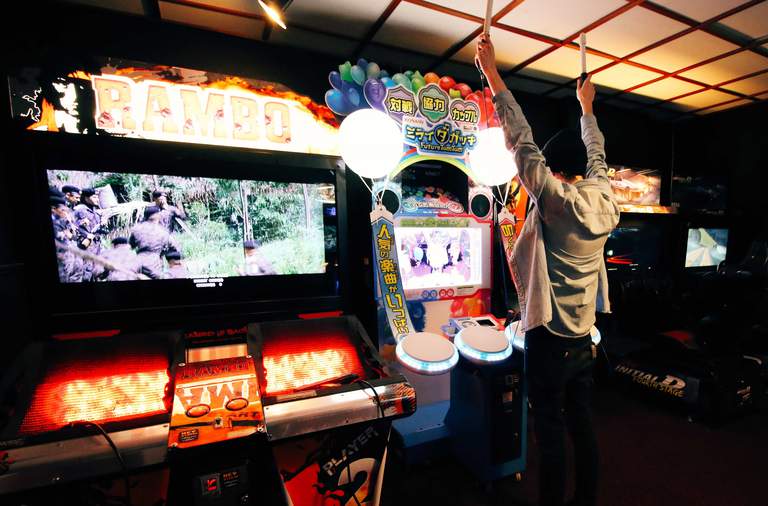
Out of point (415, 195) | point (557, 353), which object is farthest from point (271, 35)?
point (557, 353)

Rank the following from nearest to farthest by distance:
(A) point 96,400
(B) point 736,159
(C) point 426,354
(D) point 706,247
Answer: (A) point 96,400
(C) point 426,354
(B) point 736,159
(D) point 706,247

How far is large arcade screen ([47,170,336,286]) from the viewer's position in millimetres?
1434

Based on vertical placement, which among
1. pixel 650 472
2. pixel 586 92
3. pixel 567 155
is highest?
pixel 586 92

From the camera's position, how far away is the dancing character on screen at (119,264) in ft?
4.85

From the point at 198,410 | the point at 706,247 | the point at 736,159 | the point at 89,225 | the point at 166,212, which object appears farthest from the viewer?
the point at 706,247

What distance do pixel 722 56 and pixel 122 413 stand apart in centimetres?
484

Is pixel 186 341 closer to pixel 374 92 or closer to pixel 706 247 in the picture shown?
pixel 374 92

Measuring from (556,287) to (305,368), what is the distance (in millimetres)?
1267

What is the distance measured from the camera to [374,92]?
2.19 meters

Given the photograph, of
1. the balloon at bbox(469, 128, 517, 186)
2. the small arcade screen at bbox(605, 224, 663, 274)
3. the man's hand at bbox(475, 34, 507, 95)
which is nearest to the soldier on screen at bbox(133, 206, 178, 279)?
the man's hand at bbox(475, 34, 507, 95)

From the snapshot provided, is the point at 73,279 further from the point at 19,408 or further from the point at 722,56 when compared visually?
the point at 722,56

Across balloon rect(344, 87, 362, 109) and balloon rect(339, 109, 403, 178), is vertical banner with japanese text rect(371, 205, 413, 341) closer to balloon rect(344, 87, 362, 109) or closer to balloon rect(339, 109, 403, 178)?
balloon rect(339, 109, 403, 178)

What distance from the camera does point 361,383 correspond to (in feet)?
4.76

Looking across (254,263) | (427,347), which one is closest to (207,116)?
(254,263)
